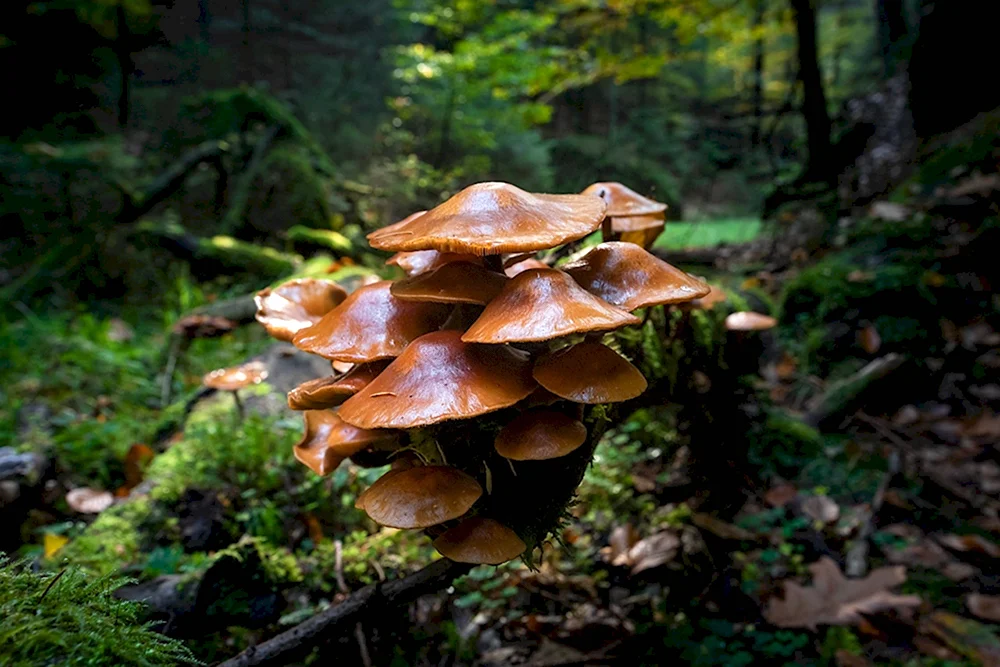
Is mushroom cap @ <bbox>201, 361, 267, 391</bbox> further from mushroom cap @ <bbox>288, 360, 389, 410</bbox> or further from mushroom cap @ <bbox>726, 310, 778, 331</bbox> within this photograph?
mushroom cap @ <bbox>726, 310, 778, 331</bbox>

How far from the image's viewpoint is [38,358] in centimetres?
473

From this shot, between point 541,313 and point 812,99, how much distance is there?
6794mm

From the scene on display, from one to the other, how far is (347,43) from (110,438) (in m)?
15.3

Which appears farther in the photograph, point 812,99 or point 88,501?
point 812,99

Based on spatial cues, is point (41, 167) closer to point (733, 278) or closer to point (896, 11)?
point (733, 278)

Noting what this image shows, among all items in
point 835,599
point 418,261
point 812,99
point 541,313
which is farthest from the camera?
point 812,99

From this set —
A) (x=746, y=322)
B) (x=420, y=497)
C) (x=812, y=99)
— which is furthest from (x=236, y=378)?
(x=812, y=99)

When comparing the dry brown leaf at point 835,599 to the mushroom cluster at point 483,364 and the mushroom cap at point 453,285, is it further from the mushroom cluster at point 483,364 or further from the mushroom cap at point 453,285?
the mushroom cap at point 453,285

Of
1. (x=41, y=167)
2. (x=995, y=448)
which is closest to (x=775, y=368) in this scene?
(x=995, y=448)

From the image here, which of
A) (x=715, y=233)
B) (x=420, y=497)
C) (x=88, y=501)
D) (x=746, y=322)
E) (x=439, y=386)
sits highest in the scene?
(x=439, y=386)

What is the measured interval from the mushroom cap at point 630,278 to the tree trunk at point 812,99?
6.22m

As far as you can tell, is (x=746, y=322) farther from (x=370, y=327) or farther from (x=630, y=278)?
(x=370, y=327)

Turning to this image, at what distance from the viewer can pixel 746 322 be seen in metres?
2.53

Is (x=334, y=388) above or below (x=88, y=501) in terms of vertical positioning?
above
